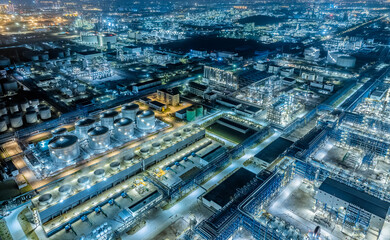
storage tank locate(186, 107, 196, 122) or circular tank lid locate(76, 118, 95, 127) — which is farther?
storage tank locate(186, 107, 196, 122)

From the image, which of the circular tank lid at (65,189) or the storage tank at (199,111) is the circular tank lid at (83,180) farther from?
the storage tank at (199,111)

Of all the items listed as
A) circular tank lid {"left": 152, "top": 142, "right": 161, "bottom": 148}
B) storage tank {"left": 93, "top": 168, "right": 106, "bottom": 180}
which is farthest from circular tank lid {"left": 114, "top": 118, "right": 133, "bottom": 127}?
storage tank {"left": 93, "top": 168, "right": 106, "bottom": 180}

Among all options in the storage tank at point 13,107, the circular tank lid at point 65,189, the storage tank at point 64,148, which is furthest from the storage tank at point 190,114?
the storage tank at point 13,107

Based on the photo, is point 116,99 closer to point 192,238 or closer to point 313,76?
point 192,238

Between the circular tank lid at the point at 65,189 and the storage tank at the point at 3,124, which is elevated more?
the storage tank at the point at 3,124

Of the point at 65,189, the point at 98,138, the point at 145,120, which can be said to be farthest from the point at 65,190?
the point at 145,120

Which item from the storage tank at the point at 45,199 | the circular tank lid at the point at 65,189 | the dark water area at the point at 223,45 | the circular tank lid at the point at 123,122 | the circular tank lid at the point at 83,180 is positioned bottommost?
the storage tank at the point at 45,199

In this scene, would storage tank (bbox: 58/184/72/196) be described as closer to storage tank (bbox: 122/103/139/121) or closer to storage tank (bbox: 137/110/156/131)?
storage tank (bbox: 137/110/156/131)
